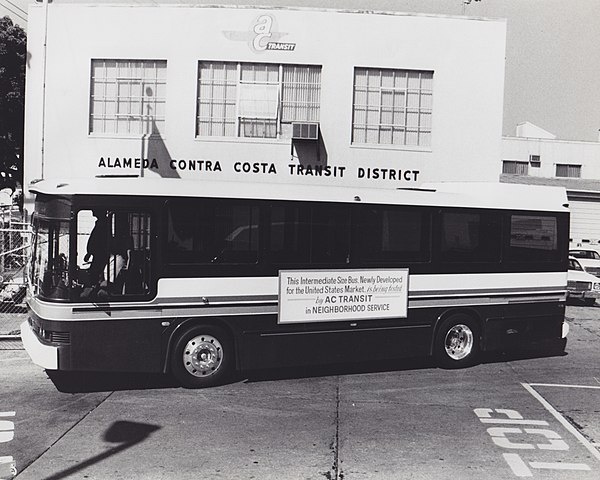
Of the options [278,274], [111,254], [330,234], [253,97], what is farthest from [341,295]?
[253,97]

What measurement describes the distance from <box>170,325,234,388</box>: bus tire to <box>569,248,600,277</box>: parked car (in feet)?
57.6

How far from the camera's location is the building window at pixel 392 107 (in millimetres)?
19781

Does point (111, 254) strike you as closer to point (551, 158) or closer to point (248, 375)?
point (248, 375)

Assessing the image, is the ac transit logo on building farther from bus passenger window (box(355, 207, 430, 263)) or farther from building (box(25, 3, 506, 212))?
bus passenger window (box(355, 207, 430, 263))

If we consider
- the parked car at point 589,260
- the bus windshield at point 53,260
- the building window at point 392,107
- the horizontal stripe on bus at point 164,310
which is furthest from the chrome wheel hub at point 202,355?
the parked car at point 589,260

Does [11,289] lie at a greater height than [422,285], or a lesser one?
lesser

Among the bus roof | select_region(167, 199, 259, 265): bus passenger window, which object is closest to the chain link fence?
the bus roof

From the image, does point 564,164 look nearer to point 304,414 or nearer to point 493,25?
point 493,25

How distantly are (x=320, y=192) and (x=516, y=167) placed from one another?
139 ft

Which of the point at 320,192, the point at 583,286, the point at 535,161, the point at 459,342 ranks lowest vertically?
the point at 583,286

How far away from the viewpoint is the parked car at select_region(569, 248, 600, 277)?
25312mm

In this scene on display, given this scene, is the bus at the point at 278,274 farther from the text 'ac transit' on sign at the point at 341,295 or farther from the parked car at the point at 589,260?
the parked car at the point at 589,260

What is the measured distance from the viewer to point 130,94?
19.4 m

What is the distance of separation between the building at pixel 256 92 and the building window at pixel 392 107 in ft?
0.12
